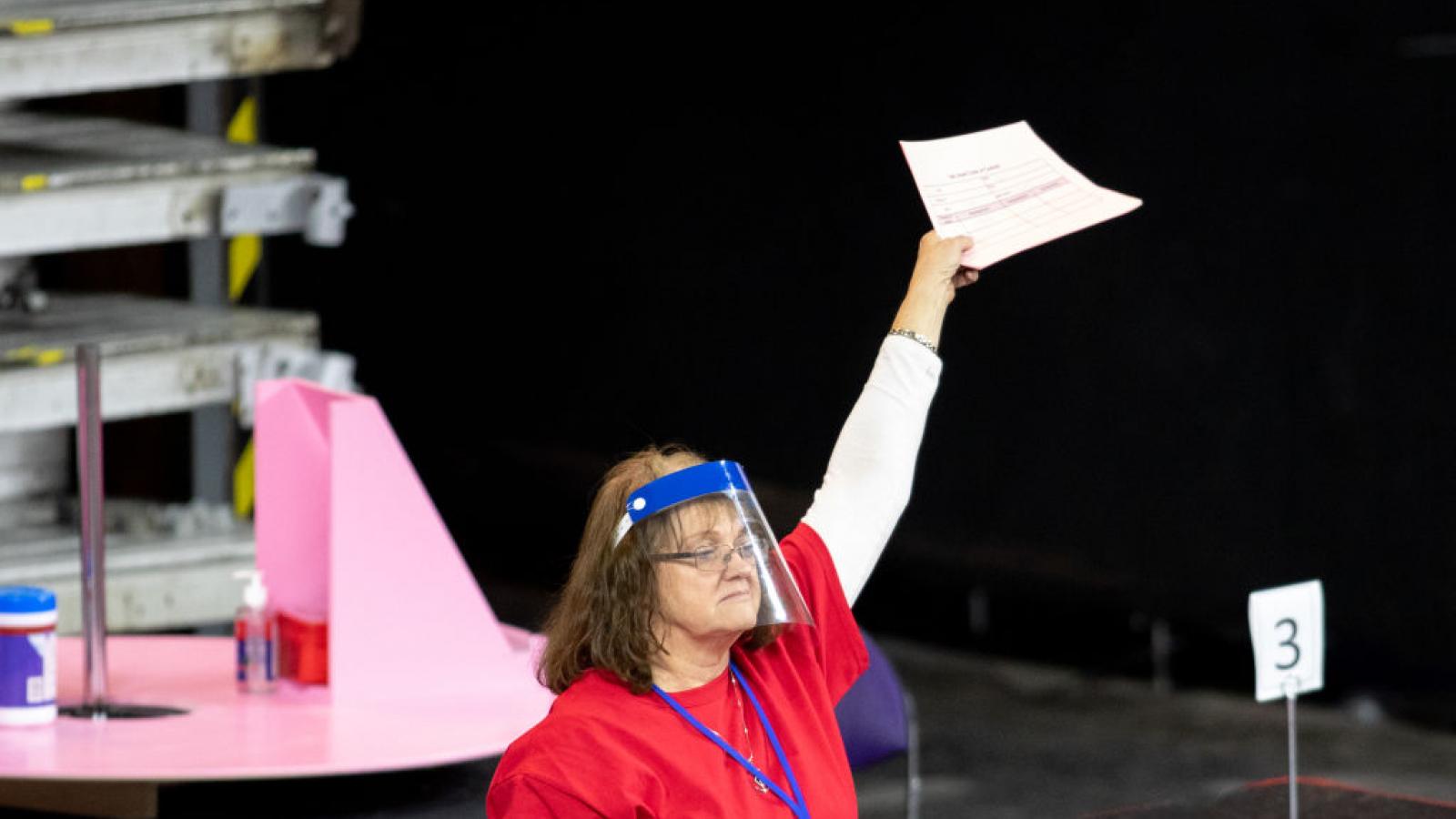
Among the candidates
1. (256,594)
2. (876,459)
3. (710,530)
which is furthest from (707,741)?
(256,594)

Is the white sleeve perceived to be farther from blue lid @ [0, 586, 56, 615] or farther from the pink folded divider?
blue lid @ [0, 586, 56, 615]

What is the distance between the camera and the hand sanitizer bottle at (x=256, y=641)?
3.23 metres

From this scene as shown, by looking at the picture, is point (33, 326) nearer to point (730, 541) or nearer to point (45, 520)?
point (45, 520)

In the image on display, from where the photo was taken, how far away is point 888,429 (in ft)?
7.75

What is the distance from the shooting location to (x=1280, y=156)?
18.0ft

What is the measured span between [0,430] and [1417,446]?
3203 mm

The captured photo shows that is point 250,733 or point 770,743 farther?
point 250,733

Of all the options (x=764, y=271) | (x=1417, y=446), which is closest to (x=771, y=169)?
(x=764, y=271)

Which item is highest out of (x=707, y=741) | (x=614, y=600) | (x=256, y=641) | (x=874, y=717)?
(x=614, y=600)

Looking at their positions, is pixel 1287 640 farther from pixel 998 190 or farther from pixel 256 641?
pixel 256 641

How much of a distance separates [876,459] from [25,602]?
1.29m

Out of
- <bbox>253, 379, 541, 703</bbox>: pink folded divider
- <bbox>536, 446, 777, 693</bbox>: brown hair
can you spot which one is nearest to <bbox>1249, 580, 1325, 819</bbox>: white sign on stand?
<bbox>536, 446, 777, 693</bbox>: brown hair

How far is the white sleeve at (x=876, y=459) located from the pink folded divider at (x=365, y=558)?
35.0 inches

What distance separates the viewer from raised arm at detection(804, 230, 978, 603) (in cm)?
237
